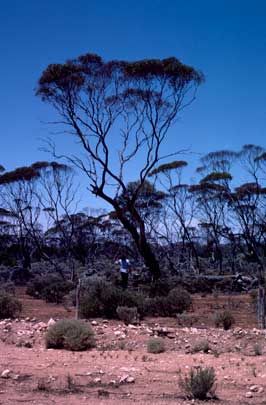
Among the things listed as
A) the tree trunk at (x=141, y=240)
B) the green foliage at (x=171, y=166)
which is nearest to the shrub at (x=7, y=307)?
the tree trunk at (x=141, y=240)

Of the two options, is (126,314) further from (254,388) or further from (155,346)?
(254,388)

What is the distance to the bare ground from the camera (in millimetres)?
7312

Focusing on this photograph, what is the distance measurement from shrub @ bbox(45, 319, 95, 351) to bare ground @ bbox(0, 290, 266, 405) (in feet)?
0.87

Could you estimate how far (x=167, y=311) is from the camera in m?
17.2

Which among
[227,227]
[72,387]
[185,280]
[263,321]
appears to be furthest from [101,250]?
[72,387]

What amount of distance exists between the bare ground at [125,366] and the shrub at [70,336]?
0.26 m

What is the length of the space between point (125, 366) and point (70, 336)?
205 cm

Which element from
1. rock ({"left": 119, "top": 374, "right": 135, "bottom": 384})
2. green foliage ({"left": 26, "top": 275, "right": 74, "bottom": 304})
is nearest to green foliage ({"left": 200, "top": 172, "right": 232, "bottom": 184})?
green foliage ({"left": 26, "top": 275, "right": 74, "bottom": 304})

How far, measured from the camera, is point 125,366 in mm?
9484

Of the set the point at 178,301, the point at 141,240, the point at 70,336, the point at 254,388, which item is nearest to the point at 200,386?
the point at 254,388

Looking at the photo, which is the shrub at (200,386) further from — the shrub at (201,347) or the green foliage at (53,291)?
the green foliage at (53,291)

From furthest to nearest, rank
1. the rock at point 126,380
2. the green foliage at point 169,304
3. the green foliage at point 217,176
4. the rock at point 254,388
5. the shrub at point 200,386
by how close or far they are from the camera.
Result: the green foliage at point 217,176 < the green foliage at point 169,304 < the rock at point 126,380 < the rock at point 254,388 < the shrub at point 200,386

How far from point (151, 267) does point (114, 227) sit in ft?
109

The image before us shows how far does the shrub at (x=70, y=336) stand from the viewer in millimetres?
11117
